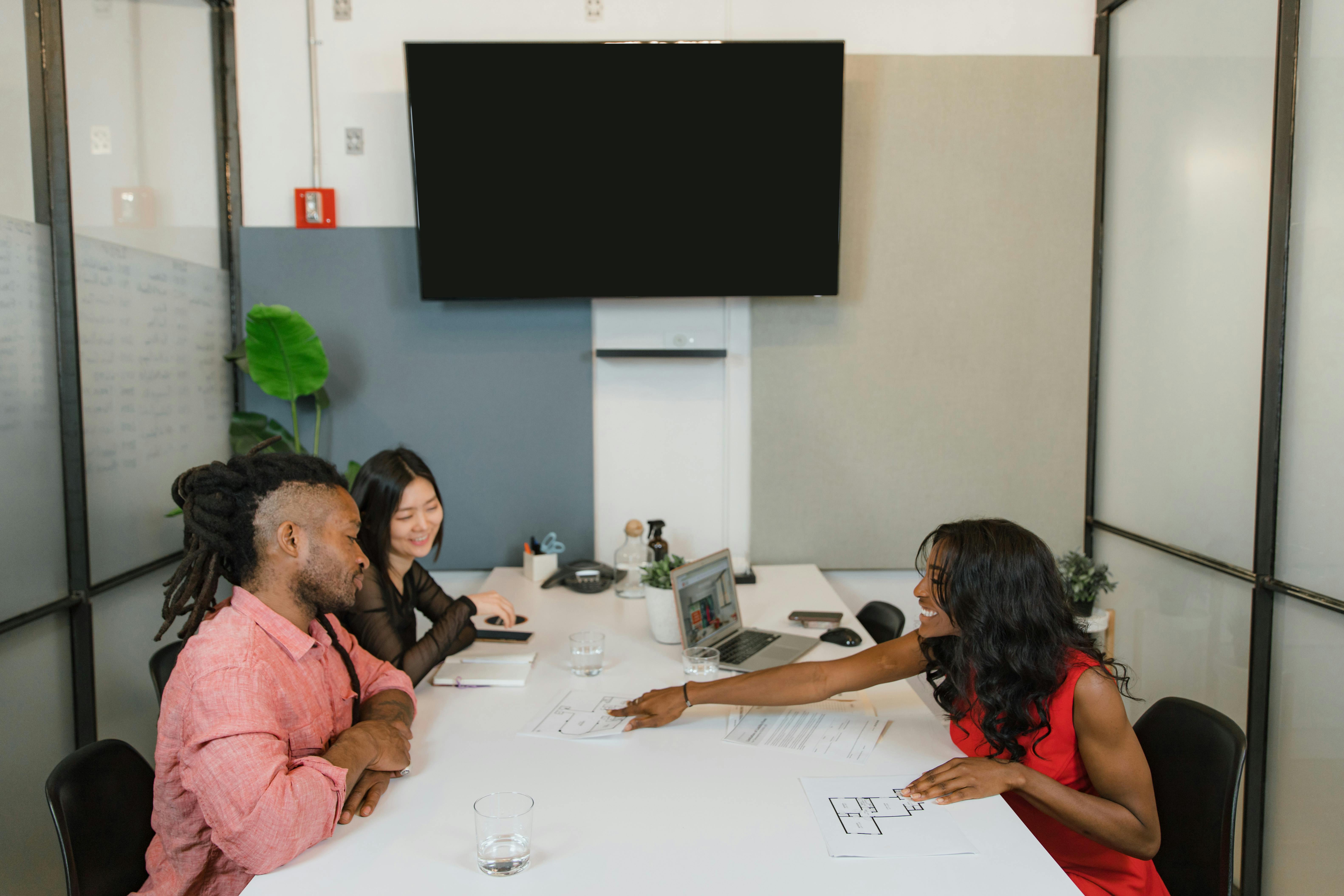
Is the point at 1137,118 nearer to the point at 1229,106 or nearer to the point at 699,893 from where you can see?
the point at 1229,106

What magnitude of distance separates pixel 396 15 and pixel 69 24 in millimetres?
1200

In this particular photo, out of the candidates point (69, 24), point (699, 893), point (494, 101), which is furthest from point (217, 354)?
point (699, 893)

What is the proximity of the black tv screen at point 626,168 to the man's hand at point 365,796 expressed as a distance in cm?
213

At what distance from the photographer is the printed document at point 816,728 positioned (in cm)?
170

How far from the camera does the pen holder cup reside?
10.6ft

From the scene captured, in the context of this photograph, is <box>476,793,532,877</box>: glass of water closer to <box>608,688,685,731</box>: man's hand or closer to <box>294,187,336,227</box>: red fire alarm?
<box>608,688,685,731</box>: man's hand

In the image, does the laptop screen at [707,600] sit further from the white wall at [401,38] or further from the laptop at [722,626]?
the white wall at [401,38]

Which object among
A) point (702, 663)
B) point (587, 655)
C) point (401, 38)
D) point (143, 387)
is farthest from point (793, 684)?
point (401, 38)

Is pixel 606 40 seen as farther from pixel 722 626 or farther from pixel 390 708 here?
pixel 390 708

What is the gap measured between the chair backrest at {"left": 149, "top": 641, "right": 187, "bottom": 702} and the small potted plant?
2725 mm

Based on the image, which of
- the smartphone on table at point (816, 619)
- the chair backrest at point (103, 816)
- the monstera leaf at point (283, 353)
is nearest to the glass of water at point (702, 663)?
the smartphone on table at point (816, 619)

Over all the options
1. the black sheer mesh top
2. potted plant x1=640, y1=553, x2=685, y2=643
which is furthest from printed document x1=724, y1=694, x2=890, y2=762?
the black sheer mesh top

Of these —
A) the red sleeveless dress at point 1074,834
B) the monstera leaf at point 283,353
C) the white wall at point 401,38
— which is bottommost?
the red sleeveless dress at point 1074,834

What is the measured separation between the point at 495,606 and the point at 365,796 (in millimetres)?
946
